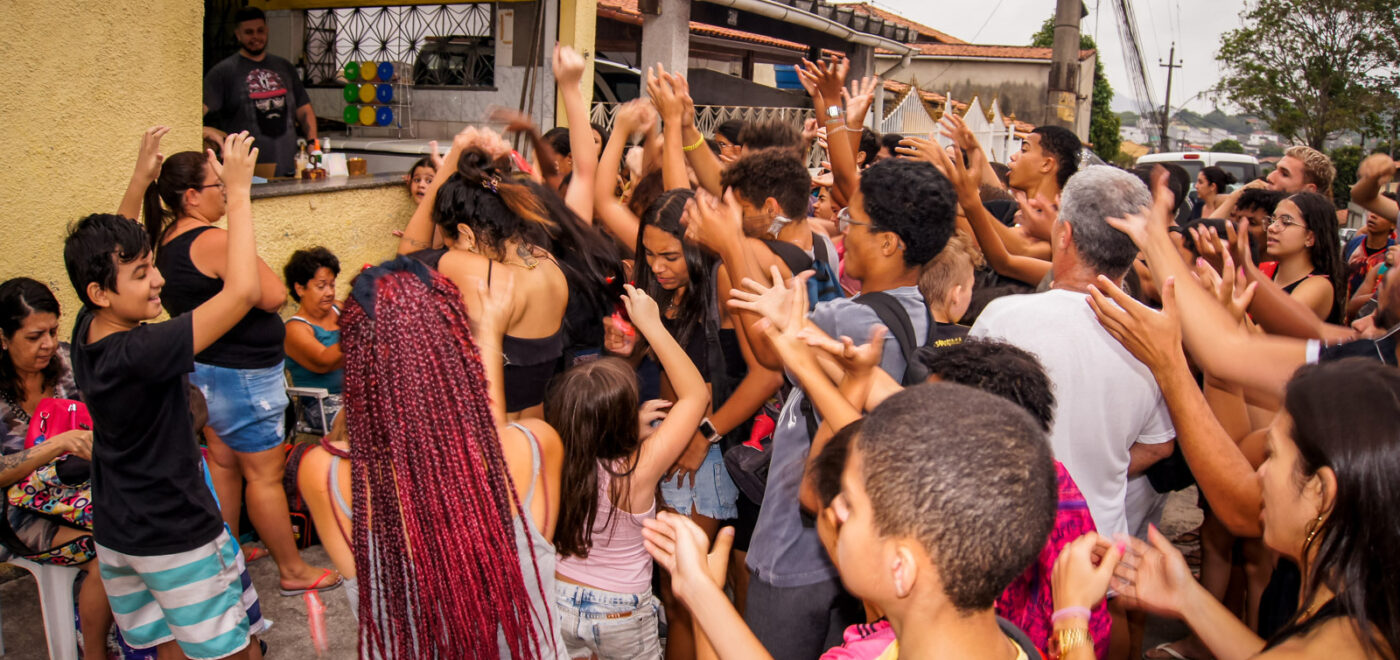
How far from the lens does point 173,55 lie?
4.55 m

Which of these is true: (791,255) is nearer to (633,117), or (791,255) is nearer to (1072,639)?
(633,117)

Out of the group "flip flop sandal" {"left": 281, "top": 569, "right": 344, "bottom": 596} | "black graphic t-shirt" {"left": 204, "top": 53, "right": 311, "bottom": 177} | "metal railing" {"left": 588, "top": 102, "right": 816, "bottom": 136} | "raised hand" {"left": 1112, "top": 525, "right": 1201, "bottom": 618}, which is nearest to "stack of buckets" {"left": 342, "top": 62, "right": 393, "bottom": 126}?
"metal railing" {"left": 588, "top": 102, "right": 816, "bottom": 136}

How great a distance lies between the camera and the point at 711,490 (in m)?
3.36

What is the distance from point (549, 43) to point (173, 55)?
4.13 metres

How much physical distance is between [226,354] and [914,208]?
283 centimetres

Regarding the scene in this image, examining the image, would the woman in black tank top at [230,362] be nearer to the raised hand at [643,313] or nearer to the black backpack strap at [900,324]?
the raised hand at [643,313]

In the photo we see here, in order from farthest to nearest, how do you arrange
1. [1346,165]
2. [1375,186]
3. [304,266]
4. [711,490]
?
1. [1346,165]
2. [1375,186]
3. [304,266]
4. [711,490]

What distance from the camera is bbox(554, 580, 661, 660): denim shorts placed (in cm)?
→ 272

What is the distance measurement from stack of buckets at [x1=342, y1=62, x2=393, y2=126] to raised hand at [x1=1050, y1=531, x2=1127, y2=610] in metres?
10.2

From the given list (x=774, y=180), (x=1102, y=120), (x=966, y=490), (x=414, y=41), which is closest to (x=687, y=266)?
(x=774, y=180)

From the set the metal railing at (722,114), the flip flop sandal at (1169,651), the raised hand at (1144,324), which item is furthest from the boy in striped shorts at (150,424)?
the metal railing at (722,114)

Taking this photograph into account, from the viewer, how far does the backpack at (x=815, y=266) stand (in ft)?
11.4

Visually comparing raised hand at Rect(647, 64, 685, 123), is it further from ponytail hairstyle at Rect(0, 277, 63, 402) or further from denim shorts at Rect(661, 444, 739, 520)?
ponytail hairstyle at Rect(0, 277, 63, 402)

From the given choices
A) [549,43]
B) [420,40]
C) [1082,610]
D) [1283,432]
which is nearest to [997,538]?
[1082,610]
